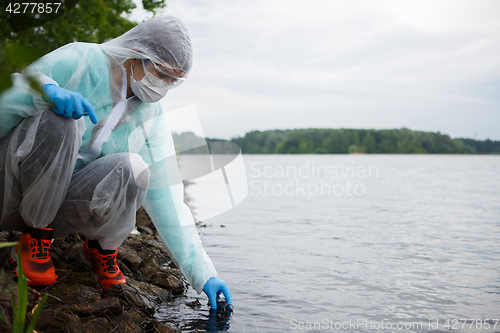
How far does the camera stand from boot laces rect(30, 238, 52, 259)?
211 centimetres

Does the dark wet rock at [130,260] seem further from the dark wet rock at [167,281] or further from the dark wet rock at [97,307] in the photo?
the dark wet rock at [97,307]

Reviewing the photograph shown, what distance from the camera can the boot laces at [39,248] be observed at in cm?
211

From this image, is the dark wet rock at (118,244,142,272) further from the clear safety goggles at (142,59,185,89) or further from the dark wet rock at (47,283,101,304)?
the clear safety goggles at (142,59,185,89)

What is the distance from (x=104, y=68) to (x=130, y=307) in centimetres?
151

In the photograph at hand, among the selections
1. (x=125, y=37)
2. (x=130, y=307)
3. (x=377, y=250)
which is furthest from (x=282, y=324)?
(x=377, y=250)

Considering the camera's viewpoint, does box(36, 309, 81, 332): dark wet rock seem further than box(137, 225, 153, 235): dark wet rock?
No

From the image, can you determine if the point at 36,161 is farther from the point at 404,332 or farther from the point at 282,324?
the point at 404,332

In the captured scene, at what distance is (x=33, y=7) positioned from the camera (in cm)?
625

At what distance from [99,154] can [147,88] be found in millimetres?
497

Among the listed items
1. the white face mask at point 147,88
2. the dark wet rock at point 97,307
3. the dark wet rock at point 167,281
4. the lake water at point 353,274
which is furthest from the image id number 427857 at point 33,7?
the dark wet rock at point 97,307
